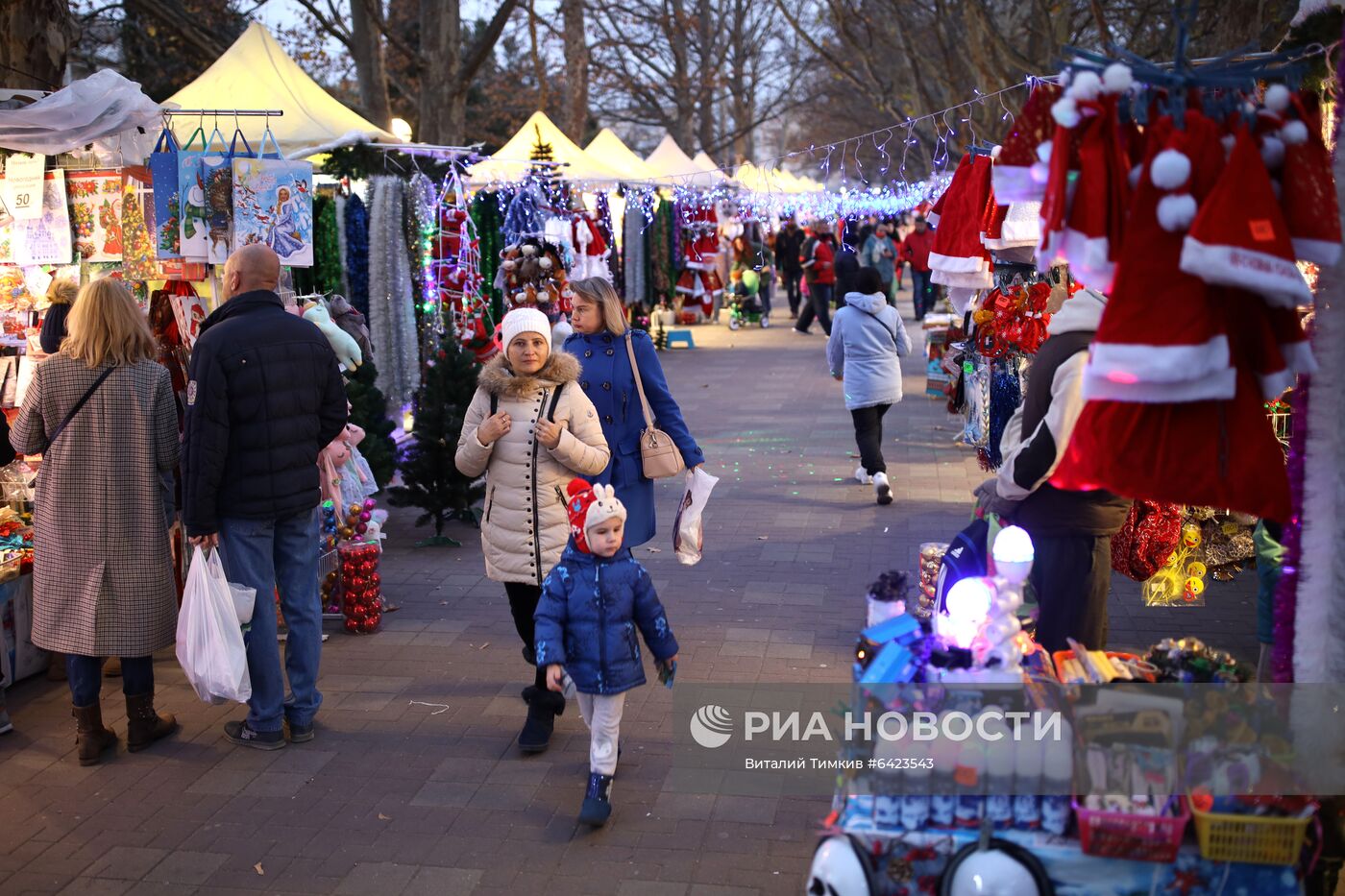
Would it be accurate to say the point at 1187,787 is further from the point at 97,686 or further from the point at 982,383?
the point at 982,383

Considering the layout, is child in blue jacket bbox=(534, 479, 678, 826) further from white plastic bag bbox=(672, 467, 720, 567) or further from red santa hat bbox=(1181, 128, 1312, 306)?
red santa hat bbox=(1181, 128, 1312, 306)

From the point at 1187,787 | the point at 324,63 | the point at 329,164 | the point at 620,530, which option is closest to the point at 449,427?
the point at 329,164

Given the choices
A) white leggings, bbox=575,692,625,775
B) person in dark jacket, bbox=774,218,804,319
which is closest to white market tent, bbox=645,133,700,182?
person in dark jacket, bbox=774,218,804,319

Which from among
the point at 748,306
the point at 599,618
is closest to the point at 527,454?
the point at 599,618

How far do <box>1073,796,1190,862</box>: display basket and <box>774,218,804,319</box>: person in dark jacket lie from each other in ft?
78.3

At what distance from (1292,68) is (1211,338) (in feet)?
3.22

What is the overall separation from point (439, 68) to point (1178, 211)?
14.9m

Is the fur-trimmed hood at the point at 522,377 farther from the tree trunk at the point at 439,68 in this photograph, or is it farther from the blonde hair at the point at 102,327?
the tree trunk at the point at 439,68

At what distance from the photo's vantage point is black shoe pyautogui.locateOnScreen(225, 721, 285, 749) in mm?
5219

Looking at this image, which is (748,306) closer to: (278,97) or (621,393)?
(278,97)

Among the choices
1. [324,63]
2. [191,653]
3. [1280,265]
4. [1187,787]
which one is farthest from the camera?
[324,63]

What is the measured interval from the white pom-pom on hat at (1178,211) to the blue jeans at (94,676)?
440 cm

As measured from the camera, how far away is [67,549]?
5.02 metres

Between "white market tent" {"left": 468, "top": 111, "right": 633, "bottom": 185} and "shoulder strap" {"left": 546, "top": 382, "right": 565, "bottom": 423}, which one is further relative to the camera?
"white market tent" {"left": 468, "top": 111, "right": 633, "bottom": 185}
